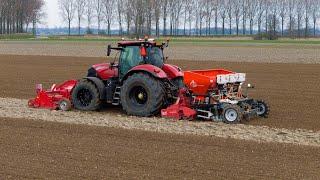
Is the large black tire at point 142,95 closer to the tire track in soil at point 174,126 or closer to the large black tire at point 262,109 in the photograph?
the tire track in soil at point 174,126

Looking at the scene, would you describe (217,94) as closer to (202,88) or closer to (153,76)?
(202,88)

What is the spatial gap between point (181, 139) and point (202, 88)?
2942 millimetres

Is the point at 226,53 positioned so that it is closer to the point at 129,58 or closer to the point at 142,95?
the point at 129,58

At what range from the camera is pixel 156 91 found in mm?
12156

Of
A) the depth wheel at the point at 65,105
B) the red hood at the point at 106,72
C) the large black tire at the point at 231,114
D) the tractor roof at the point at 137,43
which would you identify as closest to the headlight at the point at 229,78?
the large black tire at the point at 231,114

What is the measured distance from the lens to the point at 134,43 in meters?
12.9

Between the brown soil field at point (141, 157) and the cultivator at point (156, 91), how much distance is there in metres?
1.95

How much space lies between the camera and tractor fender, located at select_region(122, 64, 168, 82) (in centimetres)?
1227

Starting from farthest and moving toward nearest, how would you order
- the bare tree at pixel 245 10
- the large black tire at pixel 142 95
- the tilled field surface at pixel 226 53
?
the bare tree at pixel 245 10
the tilled field surface at pixel 226 53
the large black tire at pixel 142 95

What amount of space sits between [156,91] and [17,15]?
11122 centimetres

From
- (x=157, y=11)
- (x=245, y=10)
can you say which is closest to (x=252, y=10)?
(x=245, y=10)

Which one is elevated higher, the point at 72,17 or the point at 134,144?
the point at 72,17

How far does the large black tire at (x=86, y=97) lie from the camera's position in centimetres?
1319

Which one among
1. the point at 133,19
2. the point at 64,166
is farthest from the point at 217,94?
the point at 133,19
